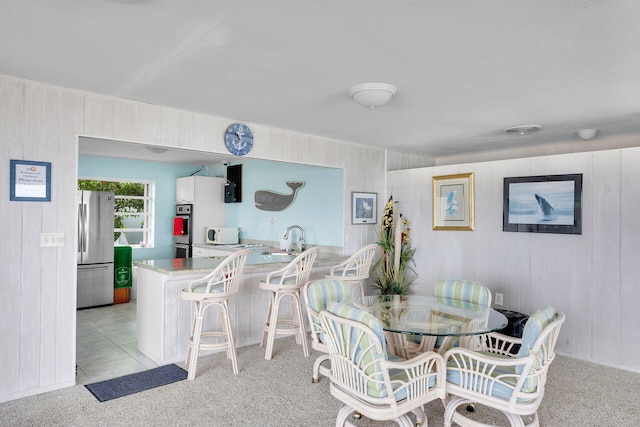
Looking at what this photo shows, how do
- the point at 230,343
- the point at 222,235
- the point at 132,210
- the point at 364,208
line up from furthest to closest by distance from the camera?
1. the point at 132,210
2. the point at 222,235
3. the point at 364,208
4. the point at 230,343

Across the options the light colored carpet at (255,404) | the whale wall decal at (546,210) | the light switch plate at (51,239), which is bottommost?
the light colored carpet at (255,404)

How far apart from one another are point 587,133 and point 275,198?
13.5 feet

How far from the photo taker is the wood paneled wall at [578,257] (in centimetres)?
402

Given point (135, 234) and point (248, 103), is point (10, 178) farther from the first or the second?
point (135, 234)

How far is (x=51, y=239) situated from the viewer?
10.6ft

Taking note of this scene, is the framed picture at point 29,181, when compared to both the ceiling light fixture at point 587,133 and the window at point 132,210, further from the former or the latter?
the ceiling light fixture at point 587,133

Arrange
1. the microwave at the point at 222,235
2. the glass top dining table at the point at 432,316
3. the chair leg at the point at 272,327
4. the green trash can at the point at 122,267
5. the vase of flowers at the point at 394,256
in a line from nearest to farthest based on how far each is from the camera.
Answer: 1. the glass top dining table at the point at 432,316
2. the chair leg at the point at 272,327
3. the vase of flowers at the point at 394,256
4. the green trash can at the point at 122,267
5. the microwave at the point at 222,235

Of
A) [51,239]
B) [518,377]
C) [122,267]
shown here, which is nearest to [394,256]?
[518,377]

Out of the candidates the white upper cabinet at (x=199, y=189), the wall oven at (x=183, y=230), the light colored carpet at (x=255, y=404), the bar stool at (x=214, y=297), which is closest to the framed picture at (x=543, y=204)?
the light colored carpet at (x=255, y=404)

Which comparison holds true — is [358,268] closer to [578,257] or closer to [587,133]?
[578,257]

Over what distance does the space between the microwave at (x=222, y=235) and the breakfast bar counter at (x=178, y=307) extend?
2172mm

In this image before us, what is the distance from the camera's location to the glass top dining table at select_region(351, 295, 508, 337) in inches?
103

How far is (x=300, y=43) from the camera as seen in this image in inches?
93.3

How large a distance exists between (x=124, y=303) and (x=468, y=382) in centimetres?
563
